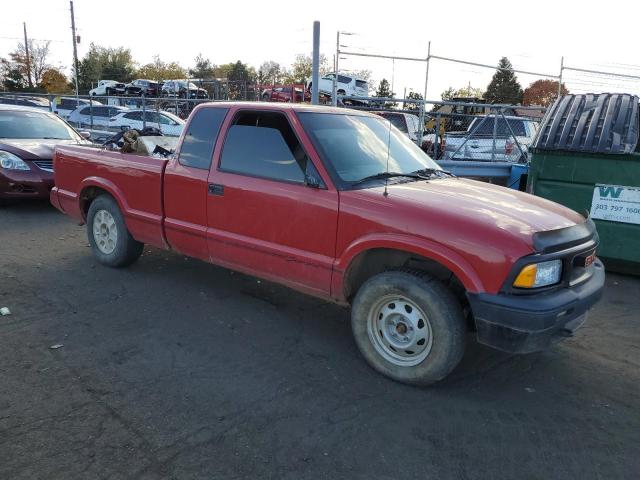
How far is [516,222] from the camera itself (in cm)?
327

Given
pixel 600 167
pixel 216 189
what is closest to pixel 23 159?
pixel 216 189

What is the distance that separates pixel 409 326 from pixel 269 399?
1.04 m

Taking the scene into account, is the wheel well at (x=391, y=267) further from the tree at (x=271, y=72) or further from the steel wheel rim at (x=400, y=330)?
the tree at (x=271, y=72)

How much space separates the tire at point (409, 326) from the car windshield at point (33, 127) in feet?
26.1

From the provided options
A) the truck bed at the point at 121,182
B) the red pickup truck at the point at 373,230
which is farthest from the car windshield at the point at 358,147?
the truck bed at the point at 121,182

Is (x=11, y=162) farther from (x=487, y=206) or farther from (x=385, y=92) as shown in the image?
(x=385, y=92)

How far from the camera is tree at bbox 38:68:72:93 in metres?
60.1

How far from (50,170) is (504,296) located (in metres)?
7.77

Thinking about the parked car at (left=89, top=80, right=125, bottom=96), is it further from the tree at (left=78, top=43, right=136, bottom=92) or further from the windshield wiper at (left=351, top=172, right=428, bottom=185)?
the windshield wiper at (left=351, top=172, right=428, bottom=185)

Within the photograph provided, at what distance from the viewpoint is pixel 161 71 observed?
69562mm

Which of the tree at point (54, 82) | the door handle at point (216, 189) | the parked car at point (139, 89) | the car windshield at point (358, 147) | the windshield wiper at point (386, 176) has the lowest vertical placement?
the door handle at point (216, 189)

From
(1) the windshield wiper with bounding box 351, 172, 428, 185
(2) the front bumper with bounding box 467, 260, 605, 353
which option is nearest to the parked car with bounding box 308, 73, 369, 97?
(1) the windshield wiper with bounding box 351, 172, 428, 185

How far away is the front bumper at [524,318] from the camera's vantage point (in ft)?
9.97

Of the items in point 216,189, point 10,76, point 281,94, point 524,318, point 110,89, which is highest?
point 10,76
